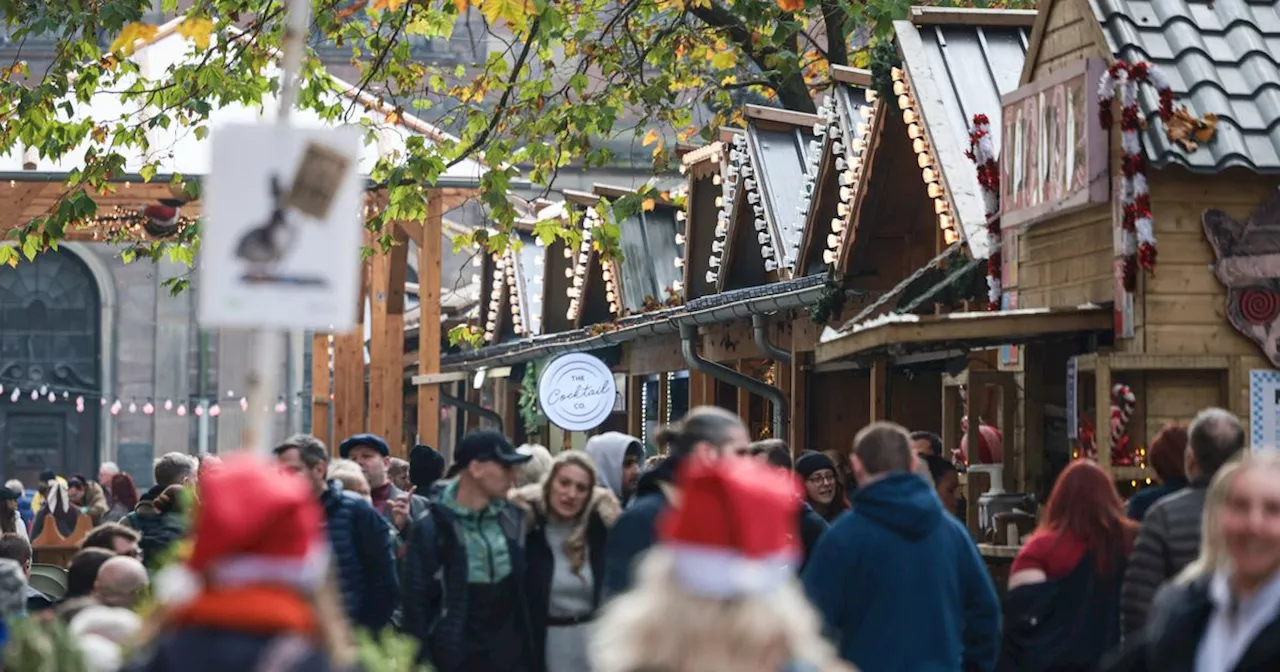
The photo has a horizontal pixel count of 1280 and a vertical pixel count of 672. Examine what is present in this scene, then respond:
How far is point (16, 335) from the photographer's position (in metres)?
52.8

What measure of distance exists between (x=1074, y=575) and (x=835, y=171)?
894 centimetres

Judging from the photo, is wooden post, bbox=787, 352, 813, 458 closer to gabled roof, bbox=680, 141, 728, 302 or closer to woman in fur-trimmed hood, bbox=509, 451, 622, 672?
gabled roof, bbox=680, 141, 728, 302

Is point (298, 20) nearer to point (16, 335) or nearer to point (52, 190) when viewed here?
point (52, 190)

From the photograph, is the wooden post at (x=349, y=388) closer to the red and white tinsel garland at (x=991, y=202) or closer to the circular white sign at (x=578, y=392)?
the circular white sign at (x=578, y=392)

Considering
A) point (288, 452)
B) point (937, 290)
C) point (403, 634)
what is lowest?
point (403, 634)

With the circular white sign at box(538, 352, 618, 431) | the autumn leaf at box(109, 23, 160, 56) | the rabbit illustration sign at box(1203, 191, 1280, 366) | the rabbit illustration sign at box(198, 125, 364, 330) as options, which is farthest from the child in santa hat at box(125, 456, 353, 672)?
the circular white sign at box(538, 352, 618, 431)

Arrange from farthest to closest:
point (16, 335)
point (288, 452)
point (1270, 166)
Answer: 1. point (16, 335)
2. point (1270, 166)
3. point (288, 452)

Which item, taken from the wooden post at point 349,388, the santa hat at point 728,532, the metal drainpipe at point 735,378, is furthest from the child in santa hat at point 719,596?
the wooden post at point 349,388

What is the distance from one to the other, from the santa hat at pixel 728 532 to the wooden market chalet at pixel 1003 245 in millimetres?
7290

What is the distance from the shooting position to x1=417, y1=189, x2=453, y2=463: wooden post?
23.8m

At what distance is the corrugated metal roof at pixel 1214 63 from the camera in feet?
37.4

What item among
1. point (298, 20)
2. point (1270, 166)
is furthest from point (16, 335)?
point (298, 20)

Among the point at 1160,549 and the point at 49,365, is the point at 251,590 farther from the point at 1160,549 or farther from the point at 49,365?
the point at 49,365

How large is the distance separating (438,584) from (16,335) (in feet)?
150
